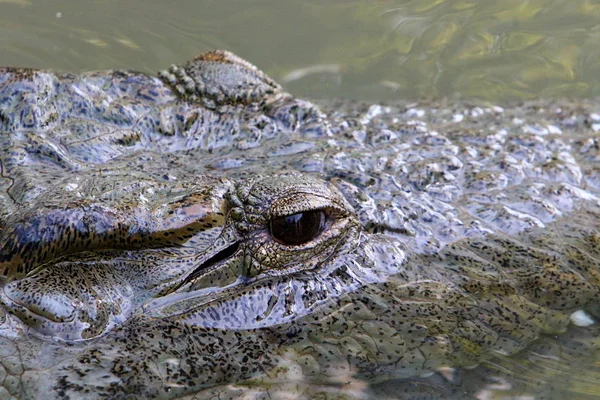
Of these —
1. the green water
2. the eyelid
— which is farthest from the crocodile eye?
the green water

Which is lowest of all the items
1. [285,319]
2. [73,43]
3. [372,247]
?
[285,319]

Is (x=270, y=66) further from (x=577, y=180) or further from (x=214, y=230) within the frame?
(x=214, y=230)

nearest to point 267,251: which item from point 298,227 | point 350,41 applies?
point 298,227

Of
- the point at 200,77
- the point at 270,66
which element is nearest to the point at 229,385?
the point at 200,77

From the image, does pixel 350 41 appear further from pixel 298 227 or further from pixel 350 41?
pixel 298 227

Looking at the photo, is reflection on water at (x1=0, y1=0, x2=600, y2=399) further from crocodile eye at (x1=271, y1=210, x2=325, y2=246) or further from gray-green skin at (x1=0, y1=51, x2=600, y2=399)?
crocodile eye at (x1=271, y1=210, x2=325, y2=246)

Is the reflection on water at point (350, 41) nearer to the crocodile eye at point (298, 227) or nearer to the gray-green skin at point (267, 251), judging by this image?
the gray-green skin at point (267, 251)
